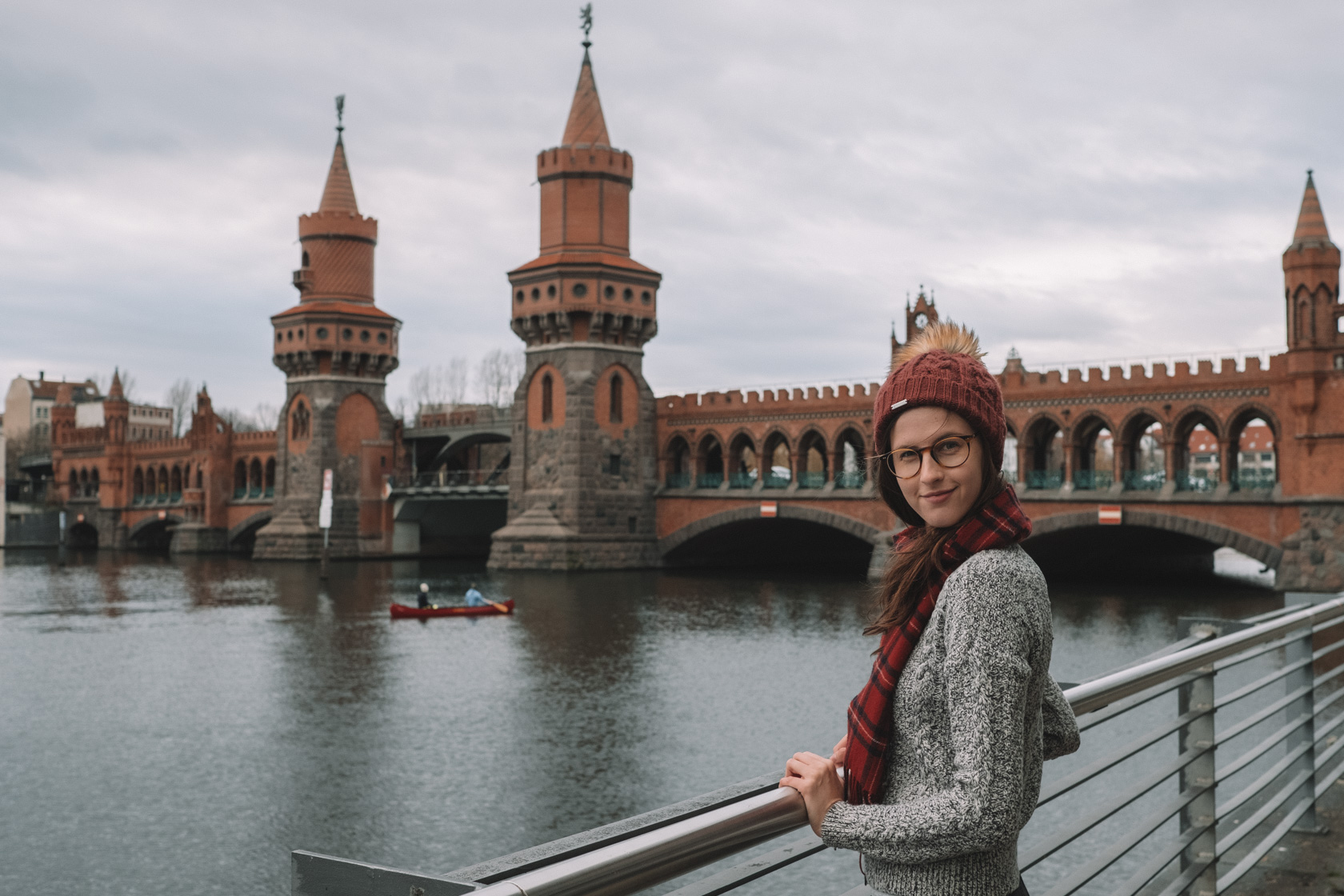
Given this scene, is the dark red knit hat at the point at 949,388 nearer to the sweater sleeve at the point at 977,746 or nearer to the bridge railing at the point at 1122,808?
the sweater sleeve at the point at 977,746

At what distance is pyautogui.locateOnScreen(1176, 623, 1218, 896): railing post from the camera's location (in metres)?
4.32

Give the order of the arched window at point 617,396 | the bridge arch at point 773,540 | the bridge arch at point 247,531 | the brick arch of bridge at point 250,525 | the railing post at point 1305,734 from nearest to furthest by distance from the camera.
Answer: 1. the railing post at point 1305,734
2. the bridge arch at point 773,540
3. the arched window at point 617,396
4. the brick arch of bridge at point 250,525
5. the bridge arch at point 247,531

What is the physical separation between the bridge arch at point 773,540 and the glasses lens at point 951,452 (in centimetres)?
3986

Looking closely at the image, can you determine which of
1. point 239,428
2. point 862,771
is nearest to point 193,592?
point 862,771

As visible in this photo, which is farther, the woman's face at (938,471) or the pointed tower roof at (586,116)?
the pointed tower roof at (586,116)

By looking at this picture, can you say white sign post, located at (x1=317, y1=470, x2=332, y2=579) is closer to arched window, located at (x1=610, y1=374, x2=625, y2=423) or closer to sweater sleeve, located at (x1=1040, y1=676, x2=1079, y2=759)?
arched window, located at (x1=610, y1=374, x2=625, y2=423)

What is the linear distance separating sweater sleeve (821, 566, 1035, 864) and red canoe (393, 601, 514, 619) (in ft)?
97.5

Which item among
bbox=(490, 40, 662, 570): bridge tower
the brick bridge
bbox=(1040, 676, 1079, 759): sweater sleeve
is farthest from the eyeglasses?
bbox=(490, 40, 662, 570): bridge tower

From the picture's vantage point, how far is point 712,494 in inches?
1874

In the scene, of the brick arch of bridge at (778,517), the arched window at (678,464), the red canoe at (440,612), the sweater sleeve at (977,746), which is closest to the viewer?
the sweater sleeve at (977,746)

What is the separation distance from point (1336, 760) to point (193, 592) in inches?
1509

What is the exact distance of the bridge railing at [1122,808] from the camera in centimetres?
204

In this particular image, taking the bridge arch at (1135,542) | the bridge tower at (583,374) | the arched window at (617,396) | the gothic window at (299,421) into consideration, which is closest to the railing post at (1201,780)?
the bridge arch at (1135,542)

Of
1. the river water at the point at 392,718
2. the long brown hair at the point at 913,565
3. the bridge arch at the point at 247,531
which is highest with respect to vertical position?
the long brown hair at the point at 913,565
